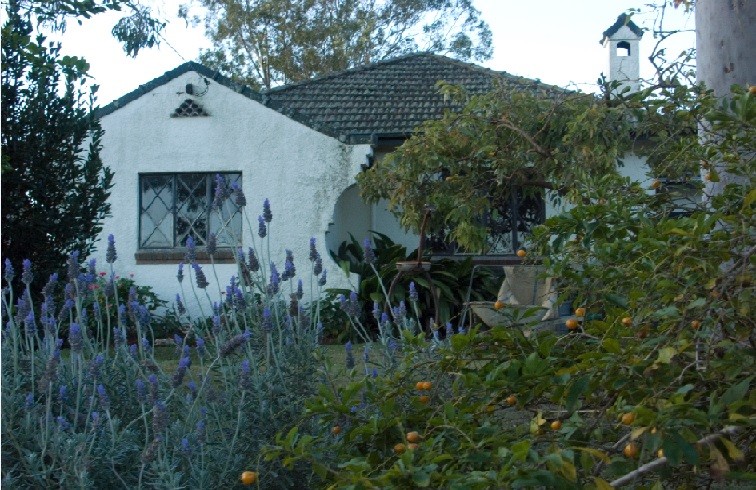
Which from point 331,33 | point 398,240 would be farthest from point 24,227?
point 331,33

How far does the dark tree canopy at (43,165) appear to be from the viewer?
285 inches

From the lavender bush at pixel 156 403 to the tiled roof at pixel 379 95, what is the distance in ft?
29.2

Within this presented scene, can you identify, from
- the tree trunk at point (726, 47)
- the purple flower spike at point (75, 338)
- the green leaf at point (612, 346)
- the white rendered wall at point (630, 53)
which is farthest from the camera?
the white rendered wall at point (630, 53)

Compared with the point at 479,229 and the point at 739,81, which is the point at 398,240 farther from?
the point at 739,81

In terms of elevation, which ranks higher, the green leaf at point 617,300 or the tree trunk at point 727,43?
the tree trunk at point 727,43

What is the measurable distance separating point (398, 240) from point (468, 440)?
11.7 meters

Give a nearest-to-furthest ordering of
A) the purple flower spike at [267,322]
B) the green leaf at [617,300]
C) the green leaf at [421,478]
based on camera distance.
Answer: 1. the green leaf at [421,478]
2. the green leaf at [617,300]
3. the purple flower spike at [267,322]

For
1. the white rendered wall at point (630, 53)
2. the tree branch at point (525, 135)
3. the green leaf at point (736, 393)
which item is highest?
the white rendered wall at point (630, 53)

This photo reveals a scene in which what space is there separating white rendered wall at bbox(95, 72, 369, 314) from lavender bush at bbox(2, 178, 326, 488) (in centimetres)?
866

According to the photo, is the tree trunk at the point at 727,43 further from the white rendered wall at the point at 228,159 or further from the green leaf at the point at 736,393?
the white rendered wall at the point at 228,159

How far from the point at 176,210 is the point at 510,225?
15.7 feet

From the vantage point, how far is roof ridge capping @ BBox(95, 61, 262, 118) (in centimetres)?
1309

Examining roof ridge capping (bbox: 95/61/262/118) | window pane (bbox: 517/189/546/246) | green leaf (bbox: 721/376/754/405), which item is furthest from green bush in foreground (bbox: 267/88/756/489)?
window pane (bbox: 517/189/546/246)

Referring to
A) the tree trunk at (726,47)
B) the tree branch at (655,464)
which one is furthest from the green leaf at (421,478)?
the tree trunk at (726,47)
